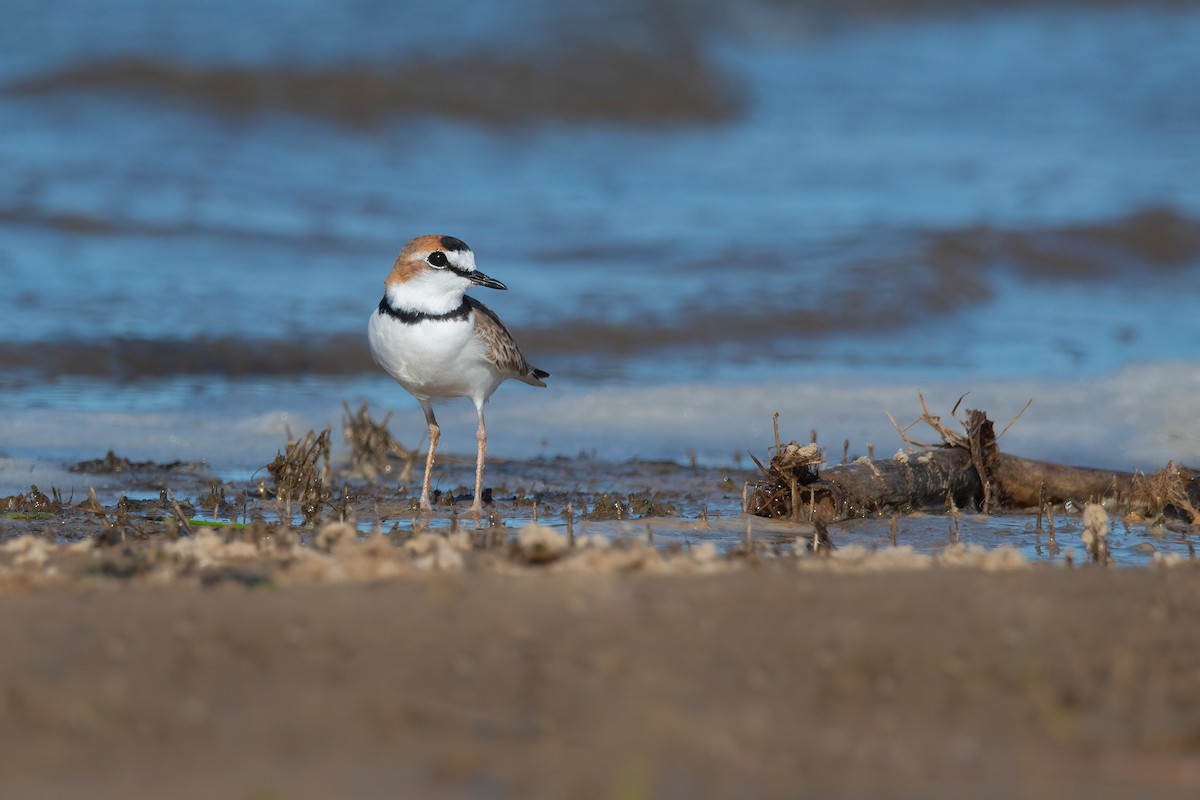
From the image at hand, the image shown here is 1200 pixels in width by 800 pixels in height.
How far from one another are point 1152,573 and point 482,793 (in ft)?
7.36

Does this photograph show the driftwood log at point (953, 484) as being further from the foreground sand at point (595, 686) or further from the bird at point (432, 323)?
the foreground sand at point (595, 686)

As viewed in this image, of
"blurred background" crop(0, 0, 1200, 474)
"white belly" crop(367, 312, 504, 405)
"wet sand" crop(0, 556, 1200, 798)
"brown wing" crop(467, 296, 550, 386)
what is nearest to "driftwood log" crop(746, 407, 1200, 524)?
"brown wing" crop(467, 296, 550, 386)

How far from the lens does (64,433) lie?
757 centimetres

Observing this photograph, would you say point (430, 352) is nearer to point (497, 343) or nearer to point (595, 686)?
point (497, 343)

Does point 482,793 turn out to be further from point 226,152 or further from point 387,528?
point 226,152

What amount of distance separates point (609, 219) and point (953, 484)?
9696 mm

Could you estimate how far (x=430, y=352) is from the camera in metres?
6.15

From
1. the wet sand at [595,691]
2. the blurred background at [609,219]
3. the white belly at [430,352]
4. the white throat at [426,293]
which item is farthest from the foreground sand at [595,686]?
the blurred background at [609,219]

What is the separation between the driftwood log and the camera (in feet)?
18.1

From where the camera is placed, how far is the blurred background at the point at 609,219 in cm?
884

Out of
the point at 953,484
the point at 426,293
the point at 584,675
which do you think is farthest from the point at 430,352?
the point at 584,675

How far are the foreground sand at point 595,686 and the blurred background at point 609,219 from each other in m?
4.03

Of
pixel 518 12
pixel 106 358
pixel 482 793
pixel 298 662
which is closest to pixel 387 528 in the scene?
pixel 298 662

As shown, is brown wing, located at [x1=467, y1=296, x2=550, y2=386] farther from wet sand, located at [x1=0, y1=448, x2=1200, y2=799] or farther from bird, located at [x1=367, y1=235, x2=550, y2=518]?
wet sand, located at [x1=0, y1=448, x2=1200, y2=799]
